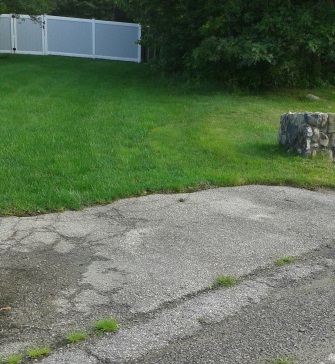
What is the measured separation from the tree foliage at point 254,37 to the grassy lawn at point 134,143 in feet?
2.29

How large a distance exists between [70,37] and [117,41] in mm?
2137

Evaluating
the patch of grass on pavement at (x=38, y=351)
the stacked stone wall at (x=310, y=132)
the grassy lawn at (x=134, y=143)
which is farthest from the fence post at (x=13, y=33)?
the patch of grass on pavement at (x=38, y=351)

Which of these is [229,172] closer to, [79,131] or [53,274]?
[79,131]

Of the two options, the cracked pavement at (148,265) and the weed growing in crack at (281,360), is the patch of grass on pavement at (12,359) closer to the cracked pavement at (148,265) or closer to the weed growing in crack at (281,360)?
the cracked pavement at (148,265)

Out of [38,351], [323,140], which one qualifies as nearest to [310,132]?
[323,140]

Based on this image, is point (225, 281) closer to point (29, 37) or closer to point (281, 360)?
point (281, 360)

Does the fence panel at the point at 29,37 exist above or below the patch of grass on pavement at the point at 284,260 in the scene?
above

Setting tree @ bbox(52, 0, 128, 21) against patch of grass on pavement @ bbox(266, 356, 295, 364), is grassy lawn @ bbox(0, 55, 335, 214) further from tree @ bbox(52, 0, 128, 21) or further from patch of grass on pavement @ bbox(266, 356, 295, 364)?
tree @ bbox(52, 0, 128, 21)

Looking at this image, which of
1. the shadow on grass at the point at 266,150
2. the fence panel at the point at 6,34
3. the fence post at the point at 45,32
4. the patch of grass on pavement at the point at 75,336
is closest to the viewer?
the patch of grass on pavement at the point at 75,336

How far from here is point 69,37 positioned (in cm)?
2617

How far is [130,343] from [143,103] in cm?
956

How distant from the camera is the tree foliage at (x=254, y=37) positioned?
14.1 m

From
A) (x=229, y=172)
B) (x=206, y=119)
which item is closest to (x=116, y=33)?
(x=206, y=119)

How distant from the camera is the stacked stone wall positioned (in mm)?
8594
